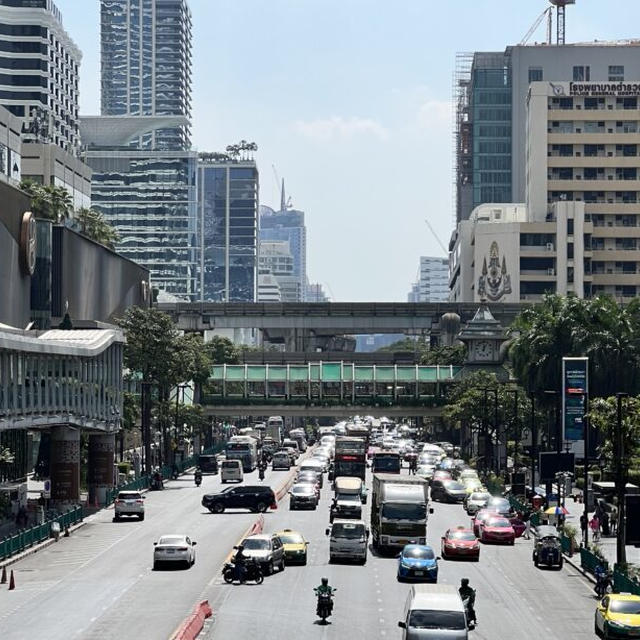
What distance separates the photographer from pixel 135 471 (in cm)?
12288

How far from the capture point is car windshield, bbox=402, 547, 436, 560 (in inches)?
2349

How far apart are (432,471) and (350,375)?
48949mm

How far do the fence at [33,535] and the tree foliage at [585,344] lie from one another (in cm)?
4989

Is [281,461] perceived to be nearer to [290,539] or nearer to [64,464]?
[64,464]

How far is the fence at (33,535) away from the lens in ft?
227

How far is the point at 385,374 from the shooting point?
559 ft

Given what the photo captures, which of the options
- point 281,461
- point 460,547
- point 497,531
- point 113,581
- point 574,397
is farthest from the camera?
point 281,461

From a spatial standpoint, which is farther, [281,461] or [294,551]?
[281,461]

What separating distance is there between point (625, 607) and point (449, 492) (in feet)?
190

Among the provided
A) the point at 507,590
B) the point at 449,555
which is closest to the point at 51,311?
the point at 449,555

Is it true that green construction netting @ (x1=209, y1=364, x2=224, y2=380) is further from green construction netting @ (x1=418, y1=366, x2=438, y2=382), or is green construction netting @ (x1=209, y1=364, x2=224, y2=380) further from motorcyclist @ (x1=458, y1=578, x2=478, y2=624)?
motorcyclist @ (x1=458, y1=578, x2=478, y2=624)

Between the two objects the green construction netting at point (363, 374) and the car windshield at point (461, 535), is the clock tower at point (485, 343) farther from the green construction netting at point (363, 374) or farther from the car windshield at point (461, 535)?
the car windshield at point (461, 535)

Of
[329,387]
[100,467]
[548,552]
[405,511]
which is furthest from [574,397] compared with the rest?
[329,387]

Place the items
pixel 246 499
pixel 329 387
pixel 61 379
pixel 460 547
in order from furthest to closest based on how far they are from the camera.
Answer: pixel 329 387 → pixel 246 499 → pixel 61 379 → pixel 460 547
